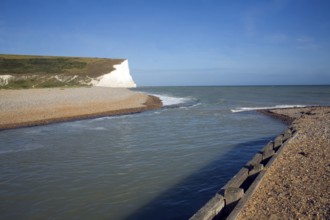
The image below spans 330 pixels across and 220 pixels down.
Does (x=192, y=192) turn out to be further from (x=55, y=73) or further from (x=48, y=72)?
(x=48, y=72)

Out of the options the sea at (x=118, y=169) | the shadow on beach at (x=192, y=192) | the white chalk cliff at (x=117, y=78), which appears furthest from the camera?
the white chalk cliff at (x=117, y=78)

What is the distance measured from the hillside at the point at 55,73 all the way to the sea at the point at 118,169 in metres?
39.1

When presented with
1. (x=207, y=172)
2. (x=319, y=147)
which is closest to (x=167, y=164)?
(x=207, y=172)

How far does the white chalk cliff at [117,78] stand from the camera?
6750 cm

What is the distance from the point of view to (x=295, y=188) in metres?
5.61

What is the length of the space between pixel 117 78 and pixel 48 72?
64.1 feet

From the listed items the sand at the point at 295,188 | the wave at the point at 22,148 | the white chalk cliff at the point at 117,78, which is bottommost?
the wave at the point at 22,148

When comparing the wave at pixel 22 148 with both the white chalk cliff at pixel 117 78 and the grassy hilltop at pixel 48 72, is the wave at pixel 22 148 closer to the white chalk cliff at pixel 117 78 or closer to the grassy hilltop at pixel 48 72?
the grassy hilltop at pixel 48 72

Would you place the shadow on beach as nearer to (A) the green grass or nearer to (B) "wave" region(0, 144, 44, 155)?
(B) "wave" region(0, 144, 44, 155)

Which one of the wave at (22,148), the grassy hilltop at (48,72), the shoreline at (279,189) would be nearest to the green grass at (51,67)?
the grassy hilltop at (48,72)

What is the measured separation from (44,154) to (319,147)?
986cm

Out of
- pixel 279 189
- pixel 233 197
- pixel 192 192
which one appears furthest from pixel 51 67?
pixel 233 197

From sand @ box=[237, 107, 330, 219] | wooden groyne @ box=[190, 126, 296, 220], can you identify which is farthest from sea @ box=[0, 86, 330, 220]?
sand @ box=[237, 107, 330, 219]

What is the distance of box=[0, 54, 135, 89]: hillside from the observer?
2074 inches
